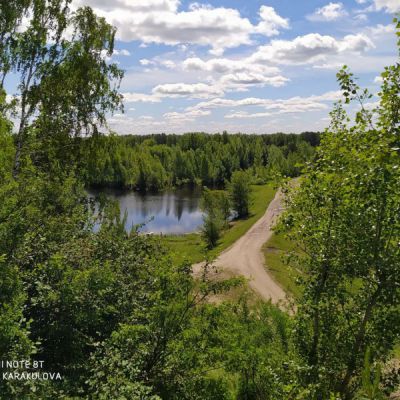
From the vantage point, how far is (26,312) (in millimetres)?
8578

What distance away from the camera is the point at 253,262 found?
41.4m

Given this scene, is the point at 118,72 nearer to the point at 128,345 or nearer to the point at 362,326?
the point at 128,345

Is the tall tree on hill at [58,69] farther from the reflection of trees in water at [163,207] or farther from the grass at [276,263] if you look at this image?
the reflection of trees in water at [163,207]

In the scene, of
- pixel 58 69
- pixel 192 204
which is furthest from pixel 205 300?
pixel 192 204

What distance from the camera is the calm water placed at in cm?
6919

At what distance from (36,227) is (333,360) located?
851cm

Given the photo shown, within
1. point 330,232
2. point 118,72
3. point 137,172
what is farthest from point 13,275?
point 137,172

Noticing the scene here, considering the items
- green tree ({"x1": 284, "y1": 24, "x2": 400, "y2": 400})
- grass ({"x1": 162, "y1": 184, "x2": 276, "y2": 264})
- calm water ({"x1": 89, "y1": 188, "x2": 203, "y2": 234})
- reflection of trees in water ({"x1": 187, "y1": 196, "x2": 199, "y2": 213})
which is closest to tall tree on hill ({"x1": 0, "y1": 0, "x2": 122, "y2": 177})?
green tree ({"x1": 284, "y1": 24, "x2": 400, "y2": 400})

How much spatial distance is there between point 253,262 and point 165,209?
151 ft

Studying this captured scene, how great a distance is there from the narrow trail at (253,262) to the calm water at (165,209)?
1533 cm

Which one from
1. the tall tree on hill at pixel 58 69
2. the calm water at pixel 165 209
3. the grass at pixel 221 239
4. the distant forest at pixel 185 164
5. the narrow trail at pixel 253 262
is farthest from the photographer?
the distant forest at pixel 185 164

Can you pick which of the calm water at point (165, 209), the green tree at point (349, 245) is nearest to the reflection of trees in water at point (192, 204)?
the calm water at point (165, 209)

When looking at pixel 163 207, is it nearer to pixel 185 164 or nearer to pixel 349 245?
pixel 185 164

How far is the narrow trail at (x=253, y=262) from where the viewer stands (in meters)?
33.8
